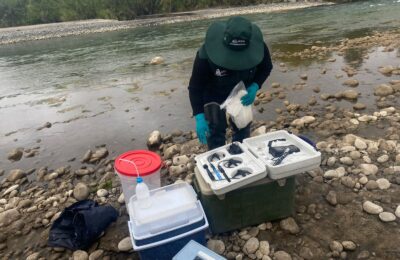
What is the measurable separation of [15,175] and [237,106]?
12.4 ft

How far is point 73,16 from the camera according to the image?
6006 centimetres

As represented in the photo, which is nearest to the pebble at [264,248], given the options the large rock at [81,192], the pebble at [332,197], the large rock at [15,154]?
the pebble at [332,197]

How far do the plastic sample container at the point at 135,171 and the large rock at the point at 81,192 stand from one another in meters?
1.13

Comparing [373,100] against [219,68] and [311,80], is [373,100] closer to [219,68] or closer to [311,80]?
[311,80]

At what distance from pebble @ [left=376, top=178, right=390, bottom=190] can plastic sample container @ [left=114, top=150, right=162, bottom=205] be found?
2429mm

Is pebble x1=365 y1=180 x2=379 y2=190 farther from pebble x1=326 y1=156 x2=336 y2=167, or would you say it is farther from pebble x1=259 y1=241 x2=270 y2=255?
pebble x1=259 y1=241 x2=270 y2=255

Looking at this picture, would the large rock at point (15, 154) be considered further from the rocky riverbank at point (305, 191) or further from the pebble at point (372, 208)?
the pebble at point (372, 208)

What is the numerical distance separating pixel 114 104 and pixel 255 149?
6.11m

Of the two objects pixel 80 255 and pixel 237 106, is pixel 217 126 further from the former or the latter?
pixel 80 255

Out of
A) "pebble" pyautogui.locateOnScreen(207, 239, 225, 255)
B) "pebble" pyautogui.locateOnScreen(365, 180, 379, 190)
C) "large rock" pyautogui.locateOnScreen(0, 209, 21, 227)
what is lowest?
"large rock" pyautogui.locateOnScreen(0, 209, 21, 227)

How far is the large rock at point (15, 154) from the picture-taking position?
238 inches

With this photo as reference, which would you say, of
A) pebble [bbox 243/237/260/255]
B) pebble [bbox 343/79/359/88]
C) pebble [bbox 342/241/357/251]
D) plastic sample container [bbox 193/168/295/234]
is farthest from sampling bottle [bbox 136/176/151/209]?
pebble [bbox 343/79/359/88]

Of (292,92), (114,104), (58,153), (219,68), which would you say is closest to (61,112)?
(114,104)

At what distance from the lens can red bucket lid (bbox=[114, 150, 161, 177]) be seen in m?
3.17
